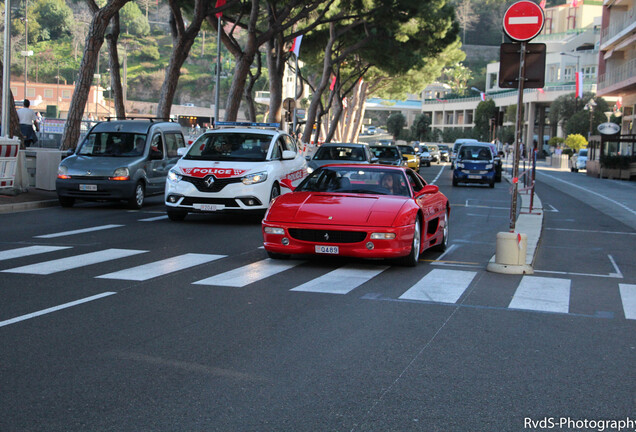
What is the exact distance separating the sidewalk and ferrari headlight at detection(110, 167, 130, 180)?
2104mm

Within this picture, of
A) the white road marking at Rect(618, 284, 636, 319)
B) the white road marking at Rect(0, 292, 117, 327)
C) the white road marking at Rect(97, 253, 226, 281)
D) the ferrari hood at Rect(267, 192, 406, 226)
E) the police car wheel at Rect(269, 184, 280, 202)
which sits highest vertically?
the ferrari hood at Rect(267, 192, 406, 226)

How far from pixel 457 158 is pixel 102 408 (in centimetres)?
3179

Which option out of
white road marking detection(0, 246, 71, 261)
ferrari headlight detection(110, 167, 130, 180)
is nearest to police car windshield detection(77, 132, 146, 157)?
ferrari headlight detection(110, 167, 130, 180)

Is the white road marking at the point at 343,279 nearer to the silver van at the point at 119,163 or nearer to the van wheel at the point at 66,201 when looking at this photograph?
the silver van at the point at 119,163

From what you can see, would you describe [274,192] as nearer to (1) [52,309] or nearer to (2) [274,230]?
(2) [274,230]

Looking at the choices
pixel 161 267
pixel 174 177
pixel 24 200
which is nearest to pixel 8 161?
pixel 24 200

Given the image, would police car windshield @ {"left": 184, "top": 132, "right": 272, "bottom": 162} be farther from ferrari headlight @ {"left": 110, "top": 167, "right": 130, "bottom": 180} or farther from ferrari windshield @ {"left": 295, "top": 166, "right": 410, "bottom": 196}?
ferrari windshield @ {"left": 295, "top": 166, "right": 410, "bottom": 196}

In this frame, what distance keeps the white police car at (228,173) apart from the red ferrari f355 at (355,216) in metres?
3.52

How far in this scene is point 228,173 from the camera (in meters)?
15.6

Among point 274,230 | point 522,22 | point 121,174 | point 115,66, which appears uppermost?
point 115,66

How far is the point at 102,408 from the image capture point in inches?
194

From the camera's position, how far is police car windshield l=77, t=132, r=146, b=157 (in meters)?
19.2

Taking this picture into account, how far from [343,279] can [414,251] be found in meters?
1.54

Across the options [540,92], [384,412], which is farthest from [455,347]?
[540,92]
